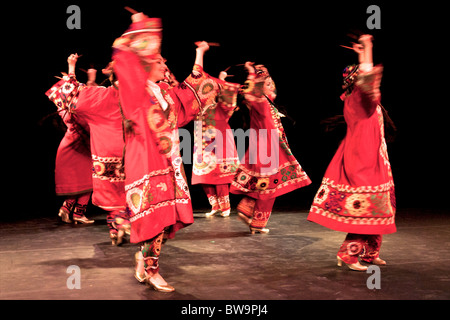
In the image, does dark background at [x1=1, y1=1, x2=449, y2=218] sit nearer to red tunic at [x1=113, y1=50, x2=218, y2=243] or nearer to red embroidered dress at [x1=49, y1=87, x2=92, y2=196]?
red embroidered dress at [x1=49, y1=87, x2=92, y2=196]

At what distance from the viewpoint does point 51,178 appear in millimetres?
6906

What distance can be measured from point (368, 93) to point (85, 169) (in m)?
2.87

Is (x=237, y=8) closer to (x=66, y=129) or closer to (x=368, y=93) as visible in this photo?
(x=66, y=129)

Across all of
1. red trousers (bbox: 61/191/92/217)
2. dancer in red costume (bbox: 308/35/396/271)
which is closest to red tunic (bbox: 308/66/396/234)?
dancer in red costume (bbox: 308/35/396/271)

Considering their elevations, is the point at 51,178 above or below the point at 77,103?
below

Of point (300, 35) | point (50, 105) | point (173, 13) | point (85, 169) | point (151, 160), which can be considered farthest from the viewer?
point (50, 105)

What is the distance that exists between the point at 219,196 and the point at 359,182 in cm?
228

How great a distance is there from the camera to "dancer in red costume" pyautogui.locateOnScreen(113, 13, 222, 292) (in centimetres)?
240

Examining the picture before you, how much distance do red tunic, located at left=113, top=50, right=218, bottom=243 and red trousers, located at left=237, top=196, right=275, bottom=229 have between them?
1566 millimetres

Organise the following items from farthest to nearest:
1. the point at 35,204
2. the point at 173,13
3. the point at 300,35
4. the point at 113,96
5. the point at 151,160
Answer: the point at 300,35, the point at 35,204, the point at 173,13, the point at 113,96, the point at 151,160

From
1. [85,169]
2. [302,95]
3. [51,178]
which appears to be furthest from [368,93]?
[51,178]

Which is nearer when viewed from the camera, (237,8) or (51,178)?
(237,8)

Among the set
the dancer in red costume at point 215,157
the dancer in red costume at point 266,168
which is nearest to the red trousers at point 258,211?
the dancer in red costume at point 266,168

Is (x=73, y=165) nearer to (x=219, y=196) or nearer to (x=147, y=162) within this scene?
(x=219, y=196)
